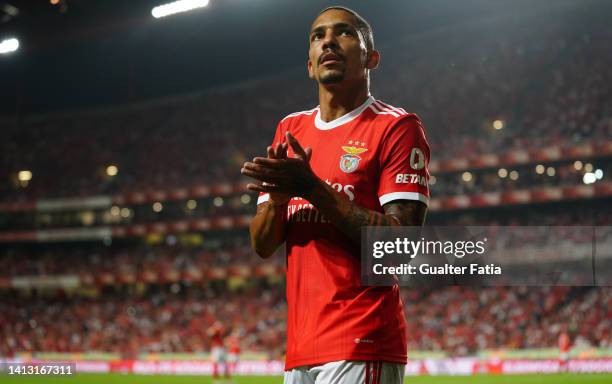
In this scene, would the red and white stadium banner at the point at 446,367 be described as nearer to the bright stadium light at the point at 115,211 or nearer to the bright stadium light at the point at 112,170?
the bright stadium light at the point at 115,211

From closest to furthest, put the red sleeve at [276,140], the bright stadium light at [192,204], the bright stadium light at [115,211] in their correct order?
1. the red sleeve at [276,140]
2. the bright stadium light at [192,204]
3. the bright stadium light at [115,211]

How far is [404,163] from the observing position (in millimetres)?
2531

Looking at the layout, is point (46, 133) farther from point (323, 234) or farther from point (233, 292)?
point (323, 234)

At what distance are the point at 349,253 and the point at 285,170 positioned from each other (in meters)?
0.40

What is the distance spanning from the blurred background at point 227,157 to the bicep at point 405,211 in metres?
23.0

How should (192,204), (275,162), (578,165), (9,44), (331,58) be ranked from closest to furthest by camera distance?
(275,162), (331,58), (9,44), (578,165), (192,204)

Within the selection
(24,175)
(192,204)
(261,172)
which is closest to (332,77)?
(261,172)

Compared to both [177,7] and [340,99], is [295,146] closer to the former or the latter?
[340,99]

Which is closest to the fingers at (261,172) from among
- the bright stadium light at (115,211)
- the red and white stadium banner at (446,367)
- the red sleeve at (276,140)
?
the red sleeve at (276,140)

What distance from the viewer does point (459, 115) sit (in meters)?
39.1

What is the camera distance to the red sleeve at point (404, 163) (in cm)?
251

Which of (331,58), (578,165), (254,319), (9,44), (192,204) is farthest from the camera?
(192,204)

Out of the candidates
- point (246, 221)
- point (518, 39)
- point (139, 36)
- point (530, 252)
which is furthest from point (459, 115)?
point (530, 252)

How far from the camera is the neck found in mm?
2758
